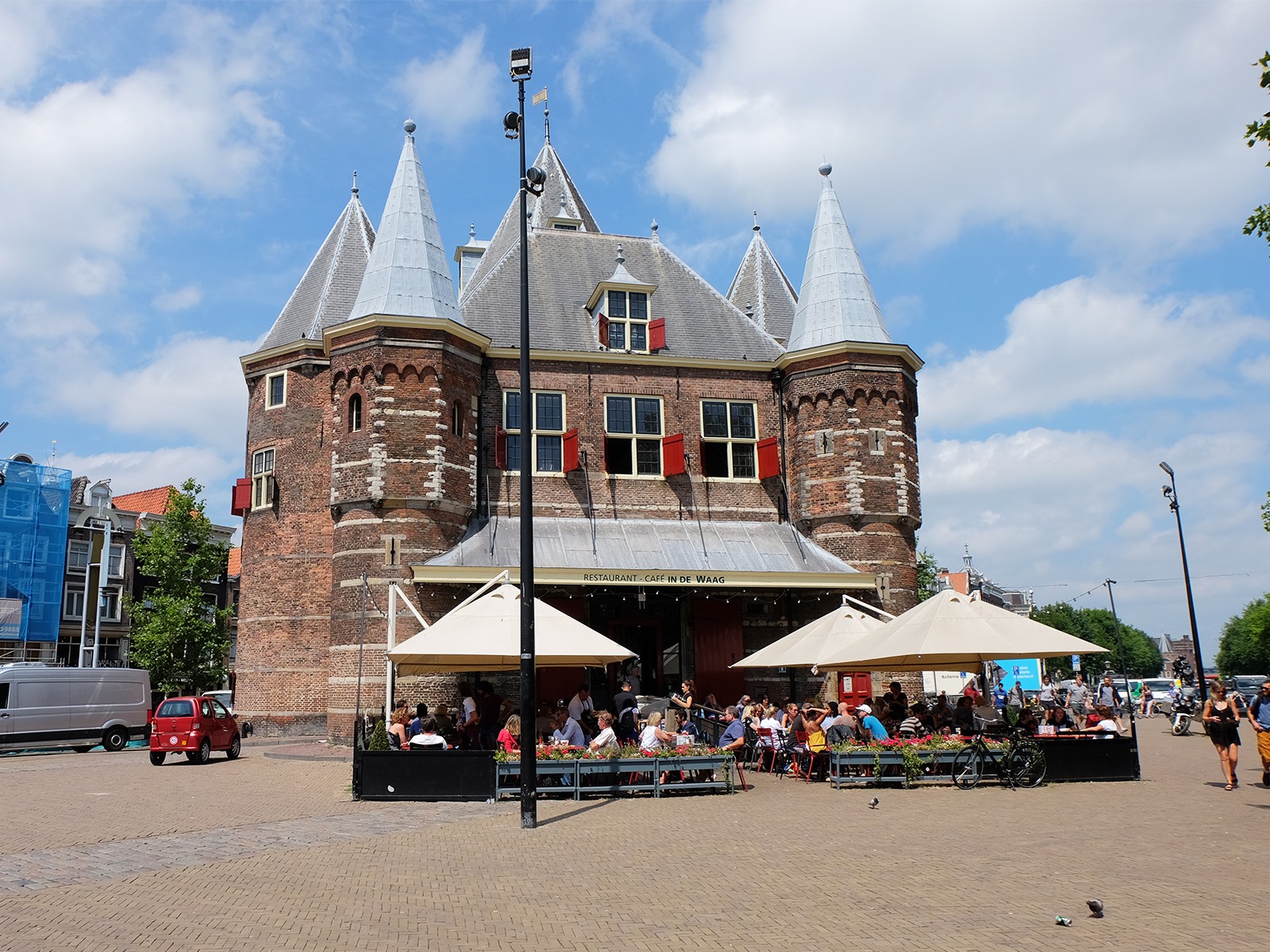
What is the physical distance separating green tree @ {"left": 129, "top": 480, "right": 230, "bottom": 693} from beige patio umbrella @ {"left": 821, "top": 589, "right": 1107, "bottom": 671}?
26.0m

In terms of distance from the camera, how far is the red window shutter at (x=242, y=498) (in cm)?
2802

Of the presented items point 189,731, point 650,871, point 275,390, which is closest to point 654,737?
point 650,871

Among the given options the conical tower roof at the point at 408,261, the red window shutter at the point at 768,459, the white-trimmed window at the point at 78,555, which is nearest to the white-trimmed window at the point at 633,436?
the red window shutter at the point at 768,459

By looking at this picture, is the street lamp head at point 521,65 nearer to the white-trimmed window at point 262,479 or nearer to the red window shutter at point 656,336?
the red window shutter at point 656,336

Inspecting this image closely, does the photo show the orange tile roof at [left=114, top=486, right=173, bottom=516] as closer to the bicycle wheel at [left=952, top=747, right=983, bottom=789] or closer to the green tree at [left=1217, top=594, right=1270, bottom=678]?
the bicycle wheel at [left=952, top=747, right=983, bottom=789]

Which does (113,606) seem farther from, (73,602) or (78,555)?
(78,555)

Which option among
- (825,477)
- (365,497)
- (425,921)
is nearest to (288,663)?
(365,497)

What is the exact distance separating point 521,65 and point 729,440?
14990mm

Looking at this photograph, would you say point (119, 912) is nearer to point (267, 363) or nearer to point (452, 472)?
point (452, 472)

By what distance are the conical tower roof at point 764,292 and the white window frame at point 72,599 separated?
1414 inches

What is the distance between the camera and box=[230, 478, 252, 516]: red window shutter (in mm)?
28016

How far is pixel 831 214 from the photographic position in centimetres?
2841

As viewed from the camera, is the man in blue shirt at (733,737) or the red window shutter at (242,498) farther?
the red window shutter at (242,498)

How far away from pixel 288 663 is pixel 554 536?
8.07 metres
